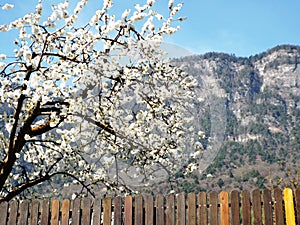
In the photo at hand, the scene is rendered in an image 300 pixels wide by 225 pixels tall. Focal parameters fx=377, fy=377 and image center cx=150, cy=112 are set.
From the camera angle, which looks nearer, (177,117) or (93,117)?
(93,117)

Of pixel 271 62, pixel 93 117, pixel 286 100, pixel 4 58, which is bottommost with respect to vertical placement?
pixel 93 117

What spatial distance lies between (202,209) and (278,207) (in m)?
1.02

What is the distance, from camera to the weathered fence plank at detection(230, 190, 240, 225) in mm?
5055

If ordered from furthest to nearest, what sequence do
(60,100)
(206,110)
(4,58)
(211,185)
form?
(211,185) < (206,110) < (60,100) < (4,58)

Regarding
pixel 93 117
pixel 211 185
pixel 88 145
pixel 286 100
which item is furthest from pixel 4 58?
pixel 286 100

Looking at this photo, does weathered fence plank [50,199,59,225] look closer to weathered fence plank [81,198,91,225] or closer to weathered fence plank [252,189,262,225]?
weathered fence plank [81,198,91,225]

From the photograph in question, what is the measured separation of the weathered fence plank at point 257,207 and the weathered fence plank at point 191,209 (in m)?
0.79

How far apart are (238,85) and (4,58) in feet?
530

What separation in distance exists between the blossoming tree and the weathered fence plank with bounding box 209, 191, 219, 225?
1308 mm

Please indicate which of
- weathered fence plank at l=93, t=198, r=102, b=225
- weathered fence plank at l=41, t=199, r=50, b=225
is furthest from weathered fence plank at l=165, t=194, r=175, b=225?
weathered fence plank at l=41, t=199, r=50, b=225

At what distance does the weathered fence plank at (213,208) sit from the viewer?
5.04 m

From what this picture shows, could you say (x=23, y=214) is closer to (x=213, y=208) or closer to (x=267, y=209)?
(x=213, y=208)

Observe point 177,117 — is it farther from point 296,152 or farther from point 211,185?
point 296,152

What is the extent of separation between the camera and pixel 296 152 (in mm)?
113312
